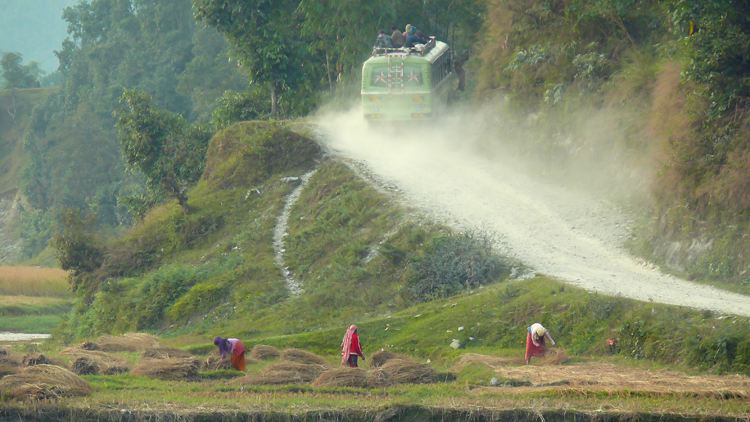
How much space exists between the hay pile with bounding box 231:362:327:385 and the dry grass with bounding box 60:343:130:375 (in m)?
2.55

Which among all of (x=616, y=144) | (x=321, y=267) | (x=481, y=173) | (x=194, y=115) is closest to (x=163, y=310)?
(x=321, y=267)

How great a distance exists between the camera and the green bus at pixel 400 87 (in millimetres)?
26234

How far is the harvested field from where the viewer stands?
10.2 metres

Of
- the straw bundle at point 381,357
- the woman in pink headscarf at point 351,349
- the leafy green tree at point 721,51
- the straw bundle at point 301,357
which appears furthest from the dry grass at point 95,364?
the leafy green tree at point 721,51

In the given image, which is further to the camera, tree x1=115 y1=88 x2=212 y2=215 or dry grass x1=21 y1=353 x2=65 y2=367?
tree x1=115 y1=88 x2=212 y2=215

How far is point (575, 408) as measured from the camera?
394 inches

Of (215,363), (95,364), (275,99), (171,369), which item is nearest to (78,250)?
(275,99)

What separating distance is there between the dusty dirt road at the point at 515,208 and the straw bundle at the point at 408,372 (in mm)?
4398

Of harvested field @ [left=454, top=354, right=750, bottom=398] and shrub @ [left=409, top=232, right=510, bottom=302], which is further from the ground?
shrub @ [left=409, top=232, right=510, bottom=302]

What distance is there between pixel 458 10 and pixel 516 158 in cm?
1305

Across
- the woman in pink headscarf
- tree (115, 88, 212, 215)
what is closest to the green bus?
tree (115, 88, 212, 215)

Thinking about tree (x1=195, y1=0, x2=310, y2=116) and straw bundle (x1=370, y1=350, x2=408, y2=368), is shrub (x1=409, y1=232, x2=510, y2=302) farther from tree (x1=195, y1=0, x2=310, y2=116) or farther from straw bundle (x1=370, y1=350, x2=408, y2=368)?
tree (x1=195, y1=0, x2=310, y2=116)

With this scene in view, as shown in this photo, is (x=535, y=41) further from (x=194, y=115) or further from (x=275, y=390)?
(x=194, y=115)

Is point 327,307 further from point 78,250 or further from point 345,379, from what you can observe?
point 78,250
